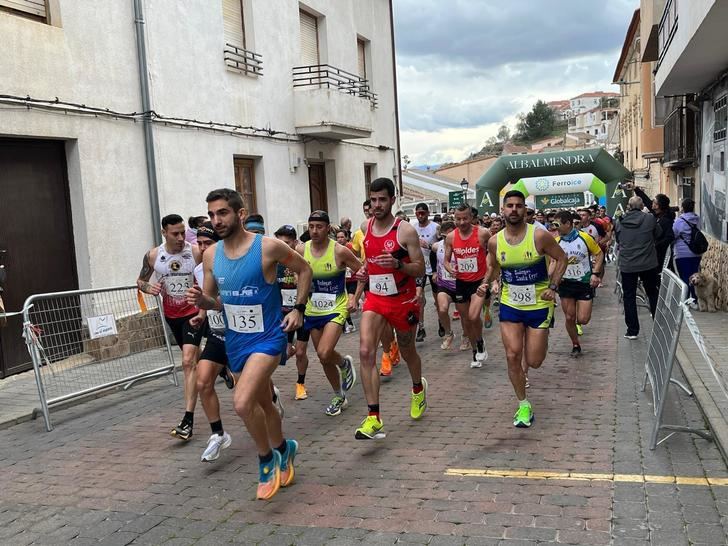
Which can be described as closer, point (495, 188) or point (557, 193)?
point (495, 188)

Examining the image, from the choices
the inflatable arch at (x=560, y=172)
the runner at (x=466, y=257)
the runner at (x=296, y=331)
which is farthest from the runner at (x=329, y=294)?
the inflatable arch at (x=560, y=172)

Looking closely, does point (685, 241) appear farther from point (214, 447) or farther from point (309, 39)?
point (309, 39)

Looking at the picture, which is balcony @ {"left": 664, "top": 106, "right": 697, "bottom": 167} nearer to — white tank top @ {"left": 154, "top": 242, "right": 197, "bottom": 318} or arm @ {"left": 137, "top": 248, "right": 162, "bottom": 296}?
white tank top @ {"left": 154, "top": 242, "right": 197, "bottom": 318}

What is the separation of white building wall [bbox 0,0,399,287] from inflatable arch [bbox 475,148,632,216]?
767 cm

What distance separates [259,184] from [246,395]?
10.3 metres

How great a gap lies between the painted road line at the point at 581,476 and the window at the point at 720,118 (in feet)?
27.5

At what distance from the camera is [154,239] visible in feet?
35.4

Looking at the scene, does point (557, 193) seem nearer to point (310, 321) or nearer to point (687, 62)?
point (687, 62)

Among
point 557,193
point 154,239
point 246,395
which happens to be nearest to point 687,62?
point 154,239

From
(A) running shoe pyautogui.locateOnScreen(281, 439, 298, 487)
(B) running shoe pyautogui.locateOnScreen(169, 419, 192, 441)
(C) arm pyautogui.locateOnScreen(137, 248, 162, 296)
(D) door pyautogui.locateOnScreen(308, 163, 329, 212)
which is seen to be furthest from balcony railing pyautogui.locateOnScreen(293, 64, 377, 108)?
(A) running shoe pyautogui.locateOnScreen(281, 439, 298, 487)

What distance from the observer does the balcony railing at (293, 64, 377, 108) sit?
49.5 ft

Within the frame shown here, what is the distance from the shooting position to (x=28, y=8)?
8.77 m

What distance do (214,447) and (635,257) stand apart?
6.58 meters

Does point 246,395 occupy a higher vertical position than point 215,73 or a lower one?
lower
